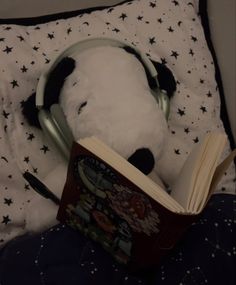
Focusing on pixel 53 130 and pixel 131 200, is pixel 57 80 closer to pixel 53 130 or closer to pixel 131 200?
pixel 53 130

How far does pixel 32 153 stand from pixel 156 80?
24 centimetres

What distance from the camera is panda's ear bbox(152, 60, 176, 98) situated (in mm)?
828

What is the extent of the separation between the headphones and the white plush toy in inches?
0.5

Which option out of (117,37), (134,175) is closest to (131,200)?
(134,175)

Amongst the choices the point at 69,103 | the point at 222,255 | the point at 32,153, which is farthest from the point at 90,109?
the point at 222,255

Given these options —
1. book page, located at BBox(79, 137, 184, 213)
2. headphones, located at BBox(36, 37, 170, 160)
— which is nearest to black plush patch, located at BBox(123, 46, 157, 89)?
headphones, located at BBox(36, 37, 170, 160)

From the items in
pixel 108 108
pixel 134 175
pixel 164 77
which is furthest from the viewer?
pixel 164 77

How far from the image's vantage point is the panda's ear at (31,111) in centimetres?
78

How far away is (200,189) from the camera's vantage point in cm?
58

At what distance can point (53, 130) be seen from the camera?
0.75 m

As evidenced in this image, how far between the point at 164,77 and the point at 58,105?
198mm

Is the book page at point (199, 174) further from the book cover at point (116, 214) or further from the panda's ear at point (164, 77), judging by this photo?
the panda's ear at point (164, 77)

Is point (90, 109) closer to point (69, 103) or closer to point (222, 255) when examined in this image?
point (69, 103)

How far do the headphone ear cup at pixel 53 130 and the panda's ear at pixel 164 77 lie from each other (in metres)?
0.20
